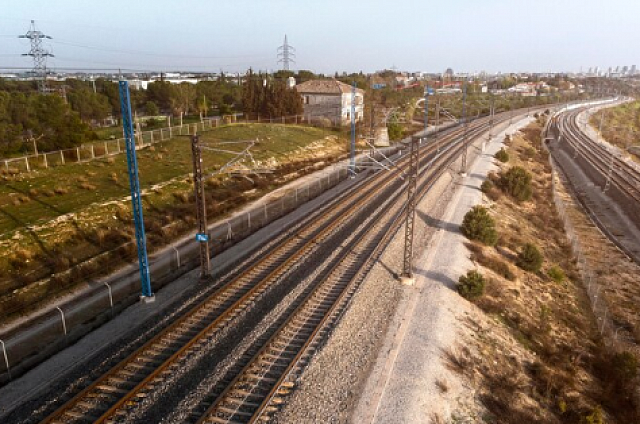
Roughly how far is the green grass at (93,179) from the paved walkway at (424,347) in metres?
24.3

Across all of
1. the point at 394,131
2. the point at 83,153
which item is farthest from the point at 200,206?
the point at 394,131

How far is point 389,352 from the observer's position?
17.8 m

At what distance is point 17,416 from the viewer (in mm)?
14070

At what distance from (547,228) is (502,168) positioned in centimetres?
1976

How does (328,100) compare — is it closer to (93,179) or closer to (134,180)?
(93,179)

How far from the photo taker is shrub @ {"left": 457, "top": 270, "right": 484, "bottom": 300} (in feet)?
77.0

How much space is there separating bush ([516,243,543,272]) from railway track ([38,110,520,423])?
9.21m

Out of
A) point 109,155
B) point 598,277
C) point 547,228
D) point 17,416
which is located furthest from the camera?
point 109,155

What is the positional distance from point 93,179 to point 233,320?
26.7 metres

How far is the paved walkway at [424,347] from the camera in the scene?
15.1 meters

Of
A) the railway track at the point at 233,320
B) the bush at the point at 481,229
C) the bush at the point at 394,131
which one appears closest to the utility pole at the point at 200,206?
the railway track at the point at 233,320

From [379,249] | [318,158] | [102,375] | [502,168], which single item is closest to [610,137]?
[502,168]

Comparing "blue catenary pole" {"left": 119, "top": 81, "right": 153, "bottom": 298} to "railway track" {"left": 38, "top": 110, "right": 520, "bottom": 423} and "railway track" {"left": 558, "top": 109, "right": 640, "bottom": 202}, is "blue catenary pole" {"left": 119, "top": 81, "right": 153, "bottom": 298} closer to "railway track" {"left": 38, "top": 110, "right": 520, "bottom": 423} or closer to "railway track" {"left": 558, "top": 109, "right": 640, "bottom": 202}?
"railway track" {"left": 38, "top": 110, "right": 520, "bottom": 423}

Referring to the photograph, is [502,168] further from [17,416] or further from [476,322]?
[17,416]
